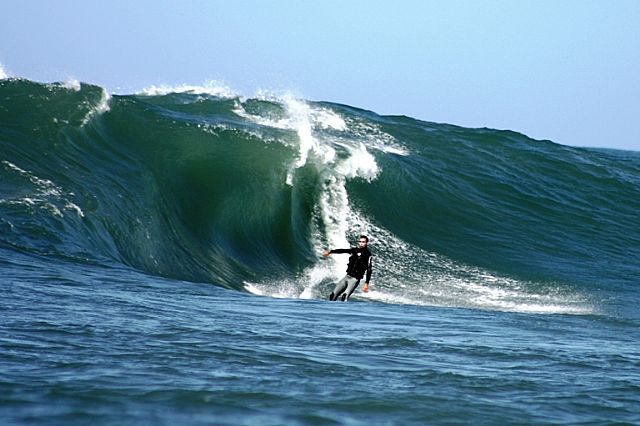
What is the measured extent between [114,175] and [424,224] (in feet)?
20.3

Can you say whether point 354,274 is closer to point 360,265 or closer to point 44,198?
point 360,265

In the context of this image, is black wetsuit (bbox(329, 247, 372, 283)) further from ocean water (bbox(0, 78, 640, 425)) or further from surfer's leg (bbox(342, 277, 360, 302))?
ocean water (bbox(0, 78, 640, 425))

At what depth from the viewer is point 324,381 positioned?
6.16 meters

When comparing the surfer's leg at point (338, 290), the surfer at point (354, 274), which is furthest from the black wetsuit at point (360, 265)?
the surfer's leg at point (338, 290)

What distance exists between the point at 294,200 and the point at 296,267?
8.01ft

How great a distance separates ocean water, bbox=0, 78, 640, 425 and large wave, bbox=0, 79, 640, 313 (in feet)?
0.19

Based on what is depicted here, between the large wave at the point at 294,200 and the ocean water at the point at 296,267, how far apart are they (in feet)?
0.19

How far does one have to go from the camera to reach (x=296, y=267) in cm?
1616

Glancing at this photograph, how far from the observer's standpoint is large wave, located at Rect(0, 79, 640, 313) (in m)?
13.8

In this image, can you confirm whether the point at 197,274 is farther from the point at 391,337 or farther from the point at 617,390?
the point at 617,390

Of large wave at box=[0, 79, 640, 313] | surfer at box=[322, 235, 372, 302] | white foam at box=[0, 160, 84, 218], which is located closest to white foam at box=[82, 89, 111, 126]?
large wave at box=[0, 79, 640, 313]

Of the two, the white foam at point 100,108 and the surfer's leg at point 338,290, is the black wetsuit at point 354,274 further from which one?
the white foam at point 100,108

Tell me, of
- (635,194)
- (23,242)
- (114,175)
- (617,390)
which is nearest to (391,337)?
(617,390)

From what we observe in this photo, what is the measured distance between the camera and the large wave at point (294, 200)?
542 inches
